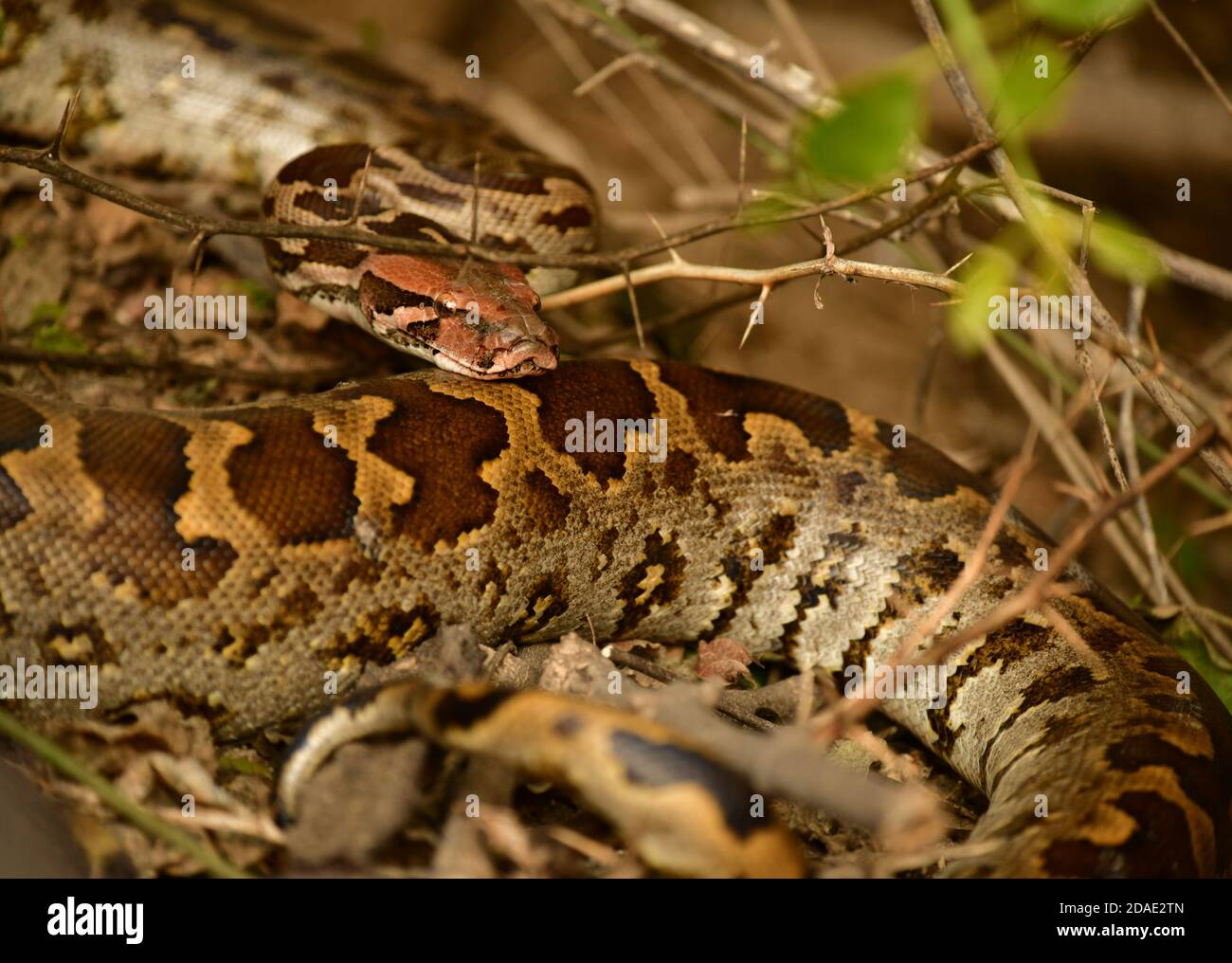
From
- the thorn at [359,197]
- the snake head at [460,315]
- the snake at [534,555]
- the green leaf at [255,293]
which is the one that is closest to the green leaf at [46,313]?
the green leaf at [255,293]

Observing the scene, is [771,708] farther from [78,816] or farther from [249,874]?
[78,816]

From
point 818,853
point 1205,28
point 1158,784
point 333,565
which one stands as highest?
point 1205,28

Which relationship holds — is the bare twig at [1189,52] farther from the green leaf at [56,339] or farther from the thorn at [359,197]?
the green leaf at [56,339]

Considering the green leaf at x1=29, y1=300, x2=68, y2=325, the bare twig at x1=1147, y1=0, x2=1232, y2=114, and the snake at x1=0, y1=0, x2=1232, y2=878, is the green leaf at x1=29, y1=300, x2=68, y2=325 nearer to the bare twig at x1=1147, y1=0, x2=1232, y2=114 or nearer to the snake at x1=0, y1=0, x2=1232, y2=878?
the snake at x1=0, y1=0, x2=1232, y2=878

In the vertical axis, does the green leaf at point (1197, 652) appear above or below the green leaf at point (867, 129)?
below

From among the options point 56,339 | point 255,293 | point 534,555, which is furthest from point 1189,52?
point 56,339
